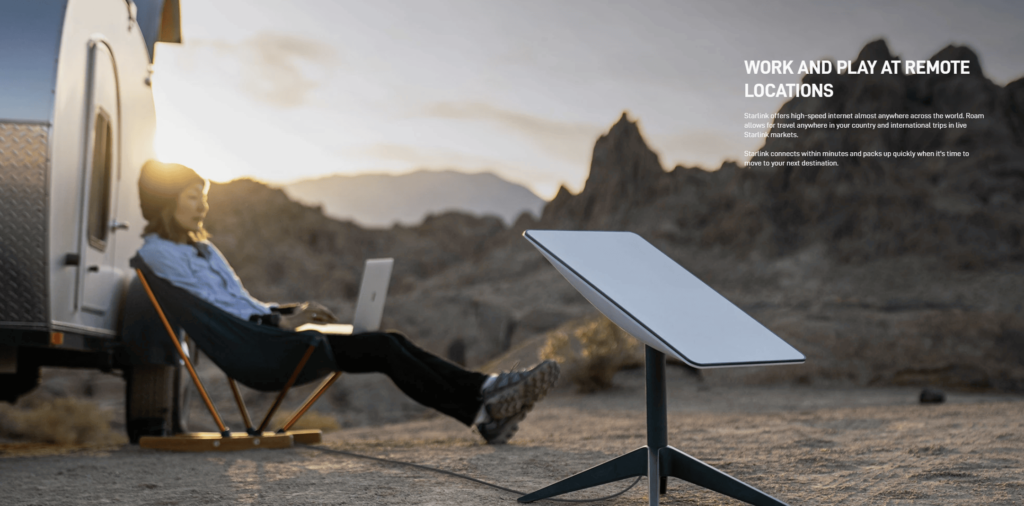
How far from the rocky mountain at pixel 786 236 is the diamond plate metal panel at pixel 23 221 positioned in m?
8.90

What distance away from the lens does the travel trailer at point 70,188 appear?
320 cm

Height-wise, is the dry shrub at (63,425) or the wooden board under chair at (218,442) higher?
the wooden board under chair at (218,442)

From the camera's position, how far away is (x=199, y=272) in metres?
4.08

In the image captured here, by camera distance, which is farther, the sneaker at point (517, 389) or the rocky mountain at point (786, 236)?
the rocky mountain at point (786, 236)

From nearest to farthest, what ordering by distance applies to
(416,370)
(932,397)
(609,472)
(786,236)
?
(609,472), (416,370), (932,397), (786,236)

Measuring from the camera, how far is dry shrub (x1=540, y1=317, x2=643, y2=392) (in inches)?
341

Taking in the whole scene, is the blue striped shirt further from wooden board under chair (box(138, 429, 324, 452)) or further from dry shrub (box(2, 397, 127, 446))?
dry shrub (box(2, 397, 127, 446))

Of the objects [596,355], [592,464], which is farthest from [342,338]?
[596,355]

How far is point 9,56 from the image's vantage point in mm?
3199

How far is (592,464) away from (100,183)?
123 inches

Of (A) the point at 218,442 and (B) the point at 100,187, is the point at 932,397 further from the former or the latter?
(B) the point at 100,187

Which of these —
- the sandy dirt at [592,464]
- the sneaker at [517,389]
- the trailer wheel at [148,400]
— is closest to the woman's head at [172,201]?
the trailer wheel at [148,400]

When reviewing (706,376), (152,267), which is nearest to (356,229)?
(706,376)

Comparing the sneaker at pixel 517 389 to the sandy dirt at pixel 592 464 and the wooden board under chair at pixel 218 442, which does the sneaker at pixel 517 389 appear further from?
the wooden board under chair at pixel 218 442
